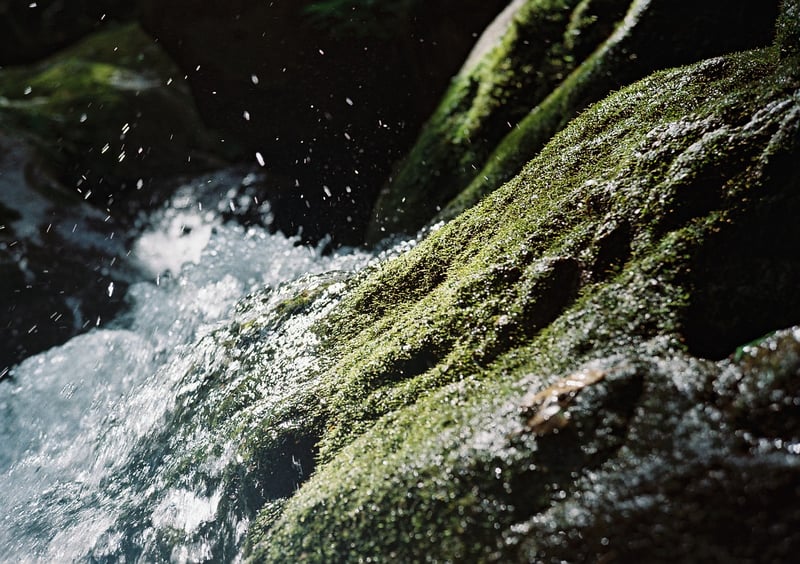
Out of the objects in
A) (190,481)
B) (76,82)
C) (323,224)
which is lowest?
(323,224)

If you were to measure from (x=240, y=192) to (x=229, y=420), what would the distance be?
5.01m

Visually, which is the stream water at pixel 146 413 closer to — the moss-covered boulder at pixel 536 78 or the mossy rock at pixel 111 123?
the mossy rock at pixel 111 123

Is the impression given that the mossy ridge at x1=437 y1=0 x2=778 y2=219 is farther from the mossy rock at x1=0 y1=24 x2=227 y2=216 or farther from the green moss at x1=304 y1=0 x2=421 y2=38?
the mossy rock at x1=0 y1=24 x2=227 y2=216

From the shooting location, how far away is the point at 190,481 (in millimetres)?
2729

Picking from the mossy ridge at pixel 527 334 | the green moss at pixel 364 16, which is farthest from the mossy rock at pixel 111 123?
the mossy ridge at pixel 527 334

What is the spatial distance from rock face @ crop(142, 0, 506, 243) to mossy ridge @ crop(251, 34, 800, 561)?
13.3 feet

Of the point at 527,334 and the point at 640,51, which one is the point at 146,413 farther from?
the point at 640,51

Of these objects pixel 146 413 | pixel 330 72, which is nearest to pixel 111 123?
pixel 330 72

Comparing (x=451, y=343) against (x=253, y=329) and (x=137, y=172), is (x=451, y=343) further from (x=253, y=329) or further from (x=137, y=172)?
(x=137, y=172)

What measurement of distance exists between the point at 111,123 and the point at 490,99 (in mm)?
5233

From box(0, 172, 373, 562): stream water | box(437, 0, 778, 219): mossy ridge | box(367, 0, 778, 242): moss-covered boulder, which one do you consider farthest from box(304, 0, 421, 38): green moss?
box(437, 0, 778, 219): mossy ridge

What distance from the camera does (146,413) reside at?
12.1 ft

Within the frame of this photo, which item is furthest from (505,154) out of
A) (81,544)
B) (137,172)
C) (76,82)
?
(76,82)

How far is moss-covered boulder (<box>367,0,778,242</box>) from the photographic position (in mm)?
3523
